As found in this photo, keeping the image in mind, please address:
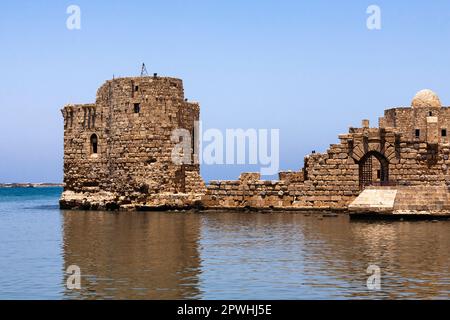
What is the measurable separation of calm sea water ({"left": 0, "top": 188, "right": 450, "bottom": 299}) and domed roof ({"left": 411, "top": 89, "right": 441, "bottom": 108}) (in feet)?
67.4

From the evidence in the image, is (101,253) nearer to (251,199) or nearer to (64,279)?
(64,279)

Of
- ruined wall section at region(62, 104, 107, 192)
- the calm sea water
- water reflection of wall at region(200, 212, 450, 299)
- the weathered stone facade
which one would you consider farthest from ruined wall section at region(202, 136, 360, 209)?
ruined wall section at region(62, 104, 107, 192)

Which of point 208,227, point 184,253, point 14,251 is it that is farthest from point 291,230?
point 14,251

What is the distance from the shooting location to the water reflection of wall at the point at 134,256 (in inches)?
521

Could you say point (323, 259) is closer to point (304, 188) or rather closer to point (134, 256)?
point (134, 256)

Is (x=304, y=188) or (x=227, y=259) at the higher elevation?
(x=304, y=188)

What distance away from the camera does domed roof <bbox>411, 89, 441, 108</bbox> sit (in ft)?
149

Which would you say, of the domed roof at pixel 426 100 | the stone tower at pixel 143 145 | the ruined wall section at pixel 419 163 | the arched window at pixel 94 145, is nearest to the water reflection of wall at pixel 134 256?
the stone tower at pixel 143 145

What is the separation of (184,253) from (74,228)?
26.6 feet

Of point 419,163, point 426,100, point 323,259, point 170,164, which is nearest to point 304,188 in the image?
point 419,163

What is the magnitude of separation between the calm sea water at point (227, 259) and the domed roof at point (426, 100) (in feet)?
67.4

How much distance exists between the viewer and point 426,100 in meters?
45.6

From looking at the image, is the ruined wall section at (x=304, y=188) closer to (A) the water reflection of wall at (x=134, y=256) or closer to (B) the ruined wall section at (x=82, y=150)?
(A) the water reflection of wall at (x=134, y=256)

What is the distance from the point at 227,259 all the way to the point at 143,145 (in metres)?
16.8
